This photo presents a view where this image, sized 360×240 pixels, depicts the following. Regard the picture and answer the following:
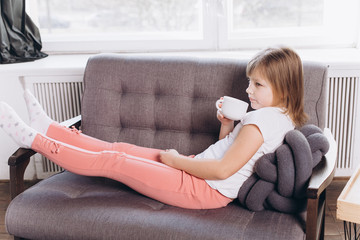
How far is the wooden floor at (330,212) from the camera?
2.17 metres

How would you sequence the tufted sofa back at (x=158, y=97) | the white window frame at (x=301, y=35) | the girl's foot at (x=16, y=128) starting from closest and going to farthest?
the girl's foot at (x=16, y=128)
the tufted sofa back at (x=158, y=97)
the white window frame at (x=301, y=35)

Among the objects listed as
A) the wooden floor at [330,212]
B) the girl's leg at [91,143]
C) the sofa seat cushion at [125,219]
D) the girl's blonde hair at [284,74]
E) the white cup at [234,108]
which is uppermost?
the girl's blonde hair at [284,74]

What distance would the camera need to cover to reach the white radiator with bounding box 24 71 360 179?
93.8 inches

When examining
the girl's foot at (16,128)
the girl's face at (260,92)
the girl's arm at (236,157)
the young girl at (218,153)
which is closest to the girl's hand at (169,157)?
the young girl at (218,153)

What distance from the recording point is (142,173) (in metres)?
1.77

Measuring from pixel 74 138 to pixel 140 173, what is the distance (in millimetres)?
402

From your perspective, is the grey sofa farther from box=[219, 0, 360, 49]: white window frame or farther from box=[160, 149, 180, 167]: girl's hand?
box=[219, 0, 360, 49]: white window frame

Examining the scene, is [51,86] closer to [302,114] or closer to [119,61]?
[119,61]

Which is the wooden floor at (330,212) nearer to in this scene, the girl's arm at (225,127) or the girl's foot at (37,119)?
the girl's foot at (37,119)

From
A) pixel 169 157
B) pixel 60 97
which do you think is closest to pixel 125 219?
pixel 169 157

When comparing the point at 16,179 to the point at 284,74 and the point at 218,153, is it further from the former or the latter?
the point at 284,74

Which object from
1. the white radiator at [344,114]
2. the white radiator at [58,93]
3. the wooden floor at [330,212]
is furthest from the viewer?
the white radiator at [58,93]

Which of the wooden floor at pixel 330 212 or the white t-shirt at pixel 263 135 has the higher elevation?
the white t-shirt at pixel 263 135

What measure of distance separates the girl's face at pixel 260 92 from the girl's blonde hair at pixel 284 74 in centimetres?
1
